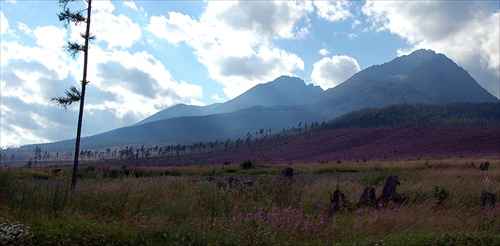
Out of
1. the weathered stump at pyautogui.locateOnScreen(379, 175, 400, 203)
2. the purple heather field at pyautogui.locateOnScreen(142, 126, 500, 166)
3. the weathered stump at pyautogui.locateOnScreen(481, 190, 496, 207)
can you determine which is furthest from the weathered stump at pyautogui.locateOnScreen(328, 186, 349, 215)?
the purple heather field at pyautogui.locateOnScreen(142, 126, 500, 166)

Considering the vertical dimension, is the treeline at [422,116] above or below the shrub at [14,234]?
above

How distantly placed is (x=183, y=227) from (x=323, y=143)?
84738mm

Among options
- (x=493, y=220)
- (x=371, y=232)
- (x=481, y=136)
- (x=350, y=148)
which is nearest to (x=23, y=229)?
(x=371, y=232)

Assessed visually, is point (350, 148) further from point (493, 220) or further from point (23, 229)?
point (23, 229)

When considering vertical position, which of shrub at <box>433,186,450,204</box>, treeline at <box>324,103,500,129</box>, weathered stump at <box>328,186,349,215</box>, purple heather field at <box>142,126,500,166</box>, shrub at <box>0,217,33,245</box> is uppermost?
treeline at <box>324,103,500,129</box>

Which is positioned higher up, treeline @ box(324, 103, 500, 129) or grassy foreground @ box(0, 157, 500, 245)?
treeline @ box(324, 103, 500, 129)

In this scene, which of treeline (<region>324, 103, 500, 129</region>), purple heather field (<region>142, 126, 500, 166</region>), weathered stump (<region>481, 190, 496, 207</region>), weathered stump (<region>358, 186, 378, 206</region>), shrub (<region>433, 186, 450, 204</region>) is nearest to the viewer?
weathered stump (<region>481, 190, 496, 207</region>)

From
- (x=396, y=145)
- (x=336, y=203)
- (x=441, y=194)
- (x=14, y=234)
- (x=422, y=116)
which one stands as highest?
(x=422, y=116)

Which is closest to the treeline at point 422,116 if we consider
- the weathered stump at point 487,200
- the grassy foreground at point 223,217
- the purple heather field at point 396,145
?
the purple heather field at point 396,145

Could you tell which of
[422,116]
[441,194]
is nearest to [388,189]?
[441,194]

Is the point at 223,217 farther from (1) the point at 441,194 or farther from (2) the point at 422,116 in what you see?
(2) the point at 422,116

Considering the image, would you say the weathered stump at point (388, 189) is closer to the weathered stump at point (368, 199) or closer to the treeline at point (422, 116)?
the weathered stump at point (368, 199)

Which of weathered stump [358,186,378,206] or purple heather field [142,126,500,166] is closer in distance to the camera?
weathered stump [358,186,378,206]

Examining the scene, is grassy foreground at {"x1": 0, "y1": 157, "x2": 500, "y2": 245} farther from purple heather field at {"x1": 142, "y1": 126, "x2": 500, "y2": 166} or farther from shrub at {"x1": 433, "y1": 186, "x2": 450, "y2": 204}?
purple heather field at {"x1": 142, "y1": 126, "x2": 500, "y2": 166}
